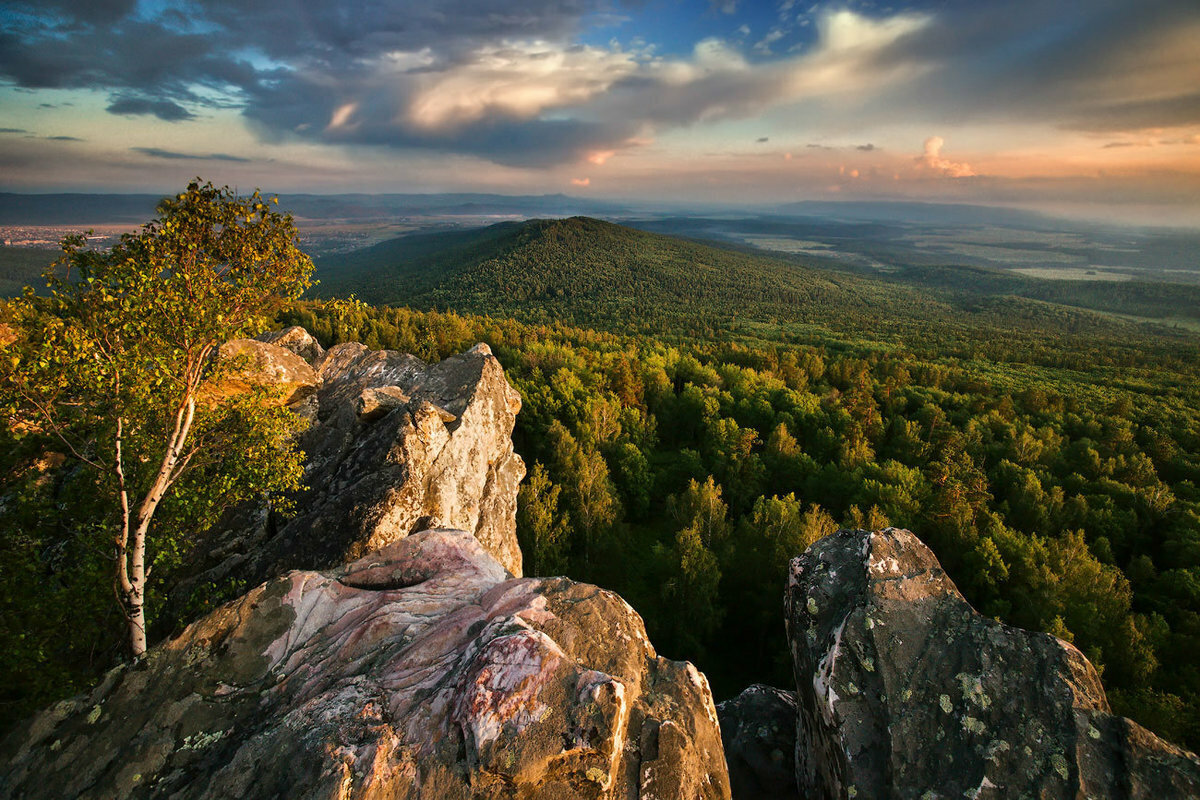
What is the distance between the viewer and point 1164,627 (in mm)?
25125

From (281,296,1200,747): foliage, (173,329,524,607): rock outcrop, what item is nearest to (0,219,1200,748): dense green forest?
(281,296,1200,747): foliage

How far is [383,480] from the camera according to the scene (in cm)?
1577

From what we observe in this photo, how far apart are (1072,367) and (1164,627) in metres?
106

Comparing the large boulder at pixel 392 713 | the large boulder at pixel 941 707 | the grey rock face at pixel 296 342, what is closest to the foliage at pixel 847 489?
the large boulder at pixel 392 713

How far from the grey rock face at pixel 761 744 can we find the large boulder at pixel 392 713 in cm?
400

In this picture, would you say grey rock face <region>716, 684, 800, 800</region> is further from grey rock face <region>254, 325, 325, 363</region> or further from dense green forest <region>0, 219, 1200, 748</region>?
grey rock face <region>254, 325, 325, 363</region>

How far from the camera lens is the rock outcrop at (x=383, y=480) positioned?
14570 millimetres

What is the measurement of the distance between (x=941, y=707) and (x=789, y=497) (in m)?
27.1

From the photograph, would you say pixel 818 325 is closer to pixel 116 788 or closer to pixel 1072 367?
pixel 1072 367

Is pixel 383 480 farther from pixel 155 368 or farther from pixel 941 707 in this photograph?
pixel 941 707

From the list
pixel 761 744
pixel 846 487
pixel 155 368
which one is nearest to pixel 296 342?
pixel 155 368

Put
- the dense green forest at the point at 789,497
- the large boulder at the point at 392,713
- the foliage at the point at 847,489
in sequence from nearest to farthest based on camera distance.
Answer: the large boulder at the point at 392,713 < the dense green forest at the point at 789,497 < the foliage at the point at 847,489

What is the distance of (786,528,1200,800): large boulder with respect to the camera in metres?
7.89

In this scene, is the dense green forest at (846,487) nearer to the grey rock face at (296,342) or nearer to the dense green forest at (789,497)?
the dense green forest at (789,497)
